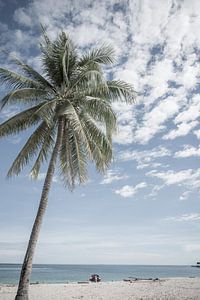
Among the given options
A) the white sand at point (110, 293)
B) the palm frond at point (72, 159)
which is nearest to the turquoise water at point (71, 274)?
the white sand at point (110, 293)

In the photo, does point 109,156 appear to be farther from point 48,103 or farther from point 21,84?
point 21,84

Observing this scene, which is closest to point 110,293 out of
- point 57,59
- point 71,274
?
point 57,59

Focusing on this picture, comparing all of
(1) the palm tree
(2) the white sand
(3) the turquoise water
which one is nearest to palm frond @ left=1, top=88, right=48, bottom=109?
(1) the palm tree

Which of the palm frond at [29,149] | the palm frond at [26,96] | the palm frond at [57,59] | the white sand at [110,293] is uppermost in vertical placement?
the palm frond at [57,59]

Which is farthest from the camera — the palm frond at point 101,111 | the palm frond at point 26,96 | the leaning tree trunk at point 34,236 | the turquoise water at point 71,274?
the turquoise water at point 71,274

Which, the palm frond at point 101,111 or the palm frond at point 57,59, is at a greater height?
the palm frond at point 57,59

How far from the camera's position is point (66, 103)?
14.7 metres

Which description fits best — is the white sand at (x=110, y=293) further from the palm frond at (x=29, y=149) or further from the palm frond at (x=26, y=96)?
the palm frond at (x=26, y=96)

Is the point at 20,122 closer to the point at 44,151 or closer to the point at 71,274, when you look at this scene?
the point at 44,151

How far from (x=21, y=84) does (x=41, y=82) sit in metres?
0.88

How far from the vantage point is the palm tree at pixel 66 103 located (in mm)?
14688

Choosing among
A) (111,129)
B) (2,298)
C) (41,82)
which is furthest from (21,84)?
(2,298)

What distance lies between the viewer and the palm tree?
48.2 feet

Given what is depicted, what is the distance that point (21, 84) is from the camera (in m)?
15.1
